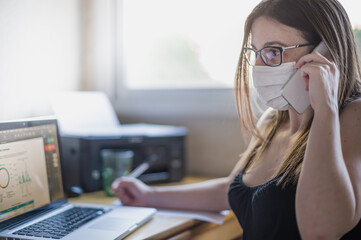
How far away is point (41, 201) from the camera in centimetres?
123

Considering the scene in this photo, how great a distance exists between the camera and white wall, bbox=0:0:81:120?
1.59 metres

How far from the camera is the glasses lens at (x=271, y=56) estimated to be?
109cm

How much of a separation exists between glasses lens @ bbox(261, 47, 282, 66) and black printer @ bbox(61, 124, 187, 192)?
748mm

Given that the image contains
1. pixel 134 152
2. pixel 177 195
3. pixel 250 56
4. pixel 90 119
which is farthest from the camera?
pixel 90 119

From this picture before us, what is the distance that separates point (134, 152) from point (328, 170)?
0.98 metres

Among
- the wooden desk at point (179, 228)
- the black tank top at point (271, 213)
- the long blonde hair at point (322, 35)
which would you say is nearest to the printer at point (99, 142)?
the wooden desk at point (179, 228)

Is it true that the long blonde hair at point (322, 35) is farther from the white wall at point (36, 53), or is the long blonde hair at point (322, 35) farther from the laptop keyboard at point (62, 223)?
the white wall at point (36, 53)

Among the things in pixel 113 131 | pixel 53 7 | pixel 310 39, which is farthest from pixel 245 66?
pixel 53 7

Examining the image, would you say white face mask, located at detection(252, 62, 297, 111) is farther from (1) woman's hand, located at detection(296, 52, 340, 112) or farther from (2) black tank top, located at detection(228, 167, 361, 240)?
(2) black tank top, located at detection(228, 167, 361, 240)

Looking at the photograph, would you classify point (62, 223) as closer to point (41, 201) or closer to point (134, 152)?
point (41, 201)

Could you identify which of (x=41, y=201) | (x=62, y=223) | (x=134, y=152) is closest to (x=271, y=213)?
(x=62, y=223)

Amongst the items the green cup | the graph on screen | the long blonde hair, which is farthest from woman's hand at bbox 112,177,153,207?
the long blonde hair

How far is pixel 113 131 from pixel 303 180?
3.28 feet

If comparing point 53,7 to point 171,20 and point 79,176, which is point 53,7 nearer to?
point 171,20
